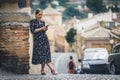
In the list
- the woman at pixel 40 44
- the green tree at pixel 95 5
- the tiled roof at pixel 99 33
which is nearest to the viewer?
the woman at pixel 40 44

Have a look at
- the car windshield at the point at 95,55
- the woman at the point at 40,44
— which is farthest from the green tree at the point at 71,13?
the woman at the point at 40,44

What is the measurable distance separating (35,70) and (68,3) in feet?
600

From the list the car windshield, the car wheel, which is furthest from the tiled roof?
the car wheel

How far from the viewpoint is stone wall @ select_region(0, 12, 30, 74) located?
40.0 feet

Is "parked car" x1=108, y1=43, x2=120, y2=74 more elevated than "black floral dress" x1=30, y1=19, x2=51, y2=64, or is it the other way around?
Result: "black floral dress" x1=30, y1=19, x2=51, y2=64

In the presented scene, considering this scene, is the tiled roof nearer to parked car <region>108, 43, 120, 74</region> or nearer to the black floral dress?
parked car <region>108, 43, 120, 74</region>

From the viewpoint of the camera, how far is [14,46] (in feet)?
40.1

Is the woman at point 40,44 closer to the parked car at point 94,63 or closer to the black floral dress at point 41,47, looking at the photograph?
the black floral dress at point 41,47

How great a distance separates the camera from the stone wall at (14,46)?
12180 mm

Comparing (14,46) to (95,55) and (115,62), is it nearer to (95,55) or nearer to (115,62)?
(115,62)

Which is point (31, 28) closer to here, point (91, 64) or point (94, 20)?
point (91, 64)

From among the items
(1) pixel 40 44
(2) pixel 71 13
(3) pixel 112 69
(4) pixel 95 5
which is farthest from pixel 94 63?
(2) pixel 71 13

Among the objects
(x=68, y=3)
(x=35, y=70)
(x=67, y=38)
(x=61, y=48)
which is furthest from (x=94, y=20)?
(x=68, y=3)

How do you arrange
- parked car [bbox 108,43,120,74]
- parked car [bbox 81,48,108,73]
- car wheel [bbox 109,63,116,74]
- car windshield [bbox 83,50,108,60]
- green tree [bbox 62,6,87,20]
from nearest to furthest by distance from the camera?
parked car [bbox 108,43,120,74] → car wheel [bbox 109,63,116,74] → parked car [bbox 81,48,108,73] → car windshield [bbox 83,50,108,60] → green tree [bbox 62,6,87,20]
